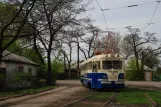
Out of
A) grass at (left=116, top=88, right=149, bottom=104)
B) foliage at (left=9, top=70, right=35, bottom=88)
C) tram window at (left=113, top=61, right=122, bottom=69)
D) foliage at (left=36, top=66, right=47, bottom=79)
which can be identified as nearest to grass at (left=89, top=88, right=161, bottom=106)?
grass at (left=116, top=88, right=149, bottom=104)

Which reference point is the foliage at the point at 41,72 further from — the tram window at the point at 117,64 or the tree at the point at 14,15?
the tram window at the point at 117,64

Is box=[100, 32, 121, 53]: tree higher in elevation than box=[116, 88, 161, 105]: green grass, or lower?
higher

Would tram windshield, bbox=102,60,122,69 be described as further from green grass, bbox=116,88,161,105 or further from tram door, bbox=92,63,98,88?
green grass, bbox=116,88,161,105

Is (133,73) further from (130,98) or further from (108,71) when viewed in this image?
(130,98)

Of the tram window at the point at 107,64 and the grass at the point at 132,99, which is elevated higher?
the tram window at the point at 107,64

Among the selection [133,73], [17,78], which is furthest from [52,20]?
[133,73]

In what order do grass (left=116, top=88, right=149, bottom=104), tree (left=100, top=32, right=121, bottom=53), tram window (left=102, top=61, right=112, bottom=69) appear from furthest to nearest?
tree (left=100, top=32, right=121, bottom=53), tram window (left=102, top=61, right=112, bottom=69), grass (left=116, top=88, right=149, bottom=104)

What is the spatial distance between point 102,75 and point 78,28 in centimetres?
1113

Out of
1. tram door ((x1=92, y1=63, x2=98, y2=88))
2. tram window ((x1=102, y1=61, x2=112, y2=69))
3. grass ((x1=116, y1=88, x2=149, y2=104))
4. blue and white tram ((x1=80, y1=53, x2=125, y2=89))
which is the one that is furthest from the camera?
tram door ((x1=92, y1=63, x2=98, y2=88))

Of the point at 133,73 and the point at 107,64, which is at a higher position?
the point at 133,73

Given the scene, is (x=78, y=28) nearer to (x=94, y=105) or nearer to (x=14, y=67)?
(x=14, y=67)

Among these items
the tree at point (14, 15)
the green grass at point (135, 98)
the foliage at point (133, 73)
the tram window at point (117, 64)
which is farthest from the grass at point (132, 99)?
the foliage at point (133, 73)

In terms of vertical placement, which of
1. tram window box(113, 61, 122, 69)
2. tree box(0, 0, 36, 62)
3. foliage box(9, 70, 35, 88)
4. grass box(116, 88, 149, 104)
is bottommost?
grass box(116, 88, 149, 104)

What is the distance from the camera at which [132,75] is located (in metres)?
71.9
